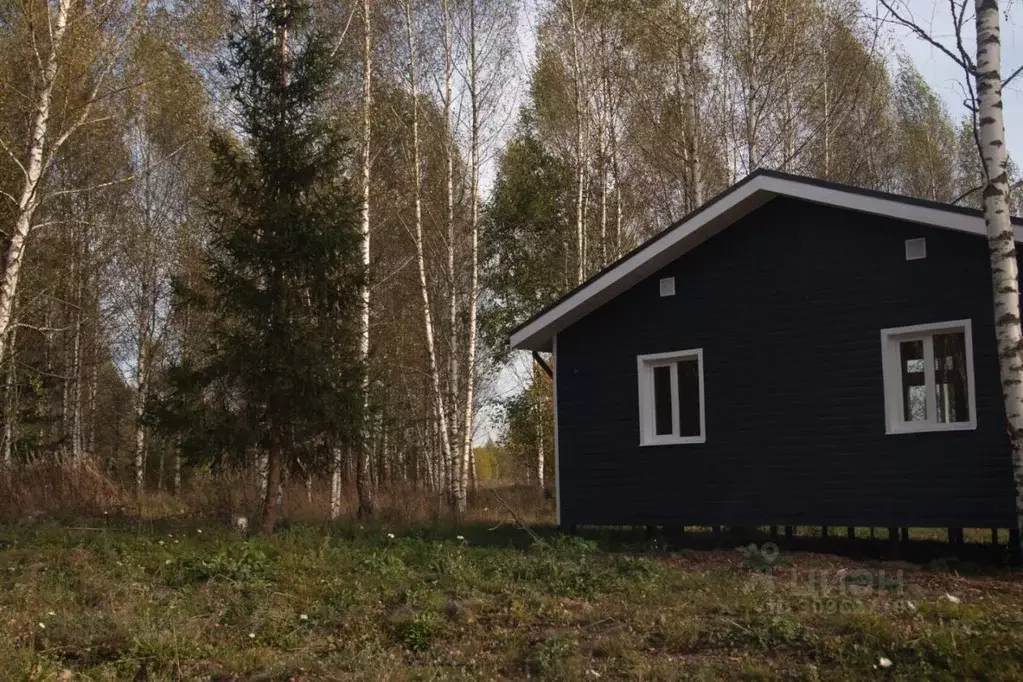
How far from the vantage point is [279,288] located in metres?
13.8

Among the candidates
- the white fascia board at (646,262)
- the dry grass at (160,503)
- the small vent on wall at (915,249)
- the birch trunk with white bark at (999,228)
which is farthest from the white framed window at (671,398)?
the birch trunk with white bark at (999,228)

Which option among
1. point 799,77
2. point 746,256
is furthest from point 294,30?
point 799,77

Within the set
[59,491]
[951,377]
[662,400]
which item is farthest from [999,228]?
[59,491]

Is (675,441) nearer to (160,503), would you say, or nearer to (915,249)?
(915,249)

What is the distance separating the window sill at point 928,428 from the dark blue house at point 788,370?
2 centimetres

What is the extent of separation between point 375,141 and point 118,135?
27.4 ft

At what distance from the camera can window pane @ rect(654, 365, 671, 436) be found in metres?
14.8

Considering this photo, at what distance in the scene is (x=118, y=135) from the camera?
84.7ft

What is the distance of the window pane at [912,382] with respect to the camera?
12.8 metres

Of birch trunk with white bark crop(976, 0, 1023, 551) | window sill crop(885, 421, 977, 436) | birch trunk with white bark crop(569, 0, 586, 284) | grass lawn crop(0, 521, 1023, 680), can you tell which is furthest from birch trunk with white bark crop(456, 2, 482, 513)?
birch trunk with white bark crop(976, 0, 1023, 551)

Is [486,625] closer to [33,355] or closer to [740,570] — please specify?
[740,570]

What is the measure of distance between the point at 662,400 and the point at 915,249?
13.6ft

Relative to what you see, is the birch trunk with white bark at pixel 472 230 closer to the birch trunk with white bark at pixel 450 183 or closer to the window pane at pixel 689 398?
the birch trunk with white bark at pixel 450 183

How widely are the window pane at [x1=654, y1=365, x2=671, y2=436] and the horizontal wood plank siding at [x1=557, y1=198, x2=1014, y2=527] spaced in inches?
12.7
